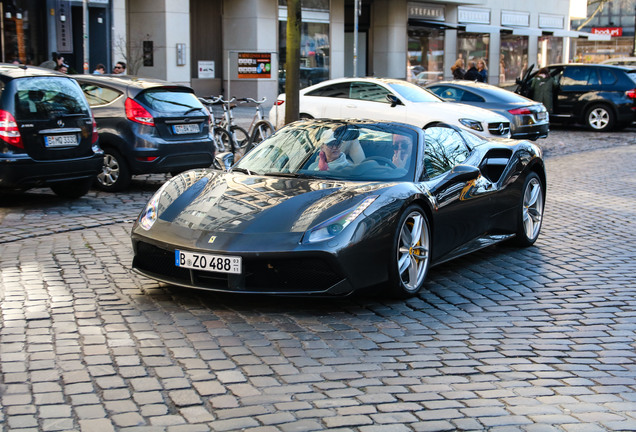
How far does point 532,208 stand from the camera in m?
8.46

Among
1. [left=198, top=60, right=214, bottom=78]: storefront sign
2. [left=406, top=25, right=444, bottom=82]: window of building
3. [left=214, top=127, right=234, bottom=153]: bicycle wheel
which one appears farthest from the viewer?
[left=406, top=25, right=444, bottom=82]: window of building

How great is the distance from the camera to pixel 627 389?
4590 millimetres

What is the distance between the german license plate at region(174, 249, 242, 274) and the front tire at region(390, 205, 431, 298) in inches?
42.4

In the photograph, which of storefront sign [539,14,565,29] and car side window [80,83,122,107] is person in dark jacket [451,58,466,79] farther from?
storefront sign [539,14,565,29]

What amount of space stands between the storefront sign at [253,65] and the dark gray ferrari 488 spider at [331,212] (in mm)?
12689

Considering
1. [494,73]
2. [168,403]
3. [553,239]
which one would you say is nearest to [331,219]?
[168,403]

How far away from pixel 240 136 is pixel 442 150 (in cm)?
930

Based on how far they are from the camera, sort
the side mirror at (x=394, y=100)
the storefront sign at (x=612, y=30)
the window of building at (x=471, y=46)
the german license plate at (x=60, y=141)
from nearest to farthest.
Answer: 1. the german license plate at (x=60, y=141)
2. the side mirror at (x=394, y=100)
3. the window of building at (x=471, y=46)
4. the storefront sign at (x=612, y=30)

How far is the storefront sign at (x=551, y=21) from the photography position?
4999 cm

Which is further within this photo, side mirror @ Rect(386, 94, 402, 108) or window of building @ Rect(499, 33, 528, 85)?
window of building @ Rect(499, 33, 528, 85)

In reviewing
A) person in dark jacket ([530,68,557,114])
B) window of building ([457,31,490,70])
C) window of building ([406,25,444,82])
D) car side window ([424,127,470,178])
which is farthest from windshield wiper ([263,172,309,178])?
window of building ([457,31,490,70])

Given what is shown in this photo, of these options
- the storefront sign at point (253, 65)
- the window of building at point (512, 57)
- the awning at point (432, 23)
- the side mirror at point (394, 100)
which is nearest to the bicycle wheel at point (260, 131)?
the side mirror at point (394, 100)

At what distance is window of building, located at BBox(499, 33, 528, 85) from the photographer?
46.1 metres

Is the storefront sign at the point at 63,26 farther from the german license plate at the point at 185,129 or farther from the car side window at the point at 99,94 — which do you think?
the german license plate at the point at 185,129
